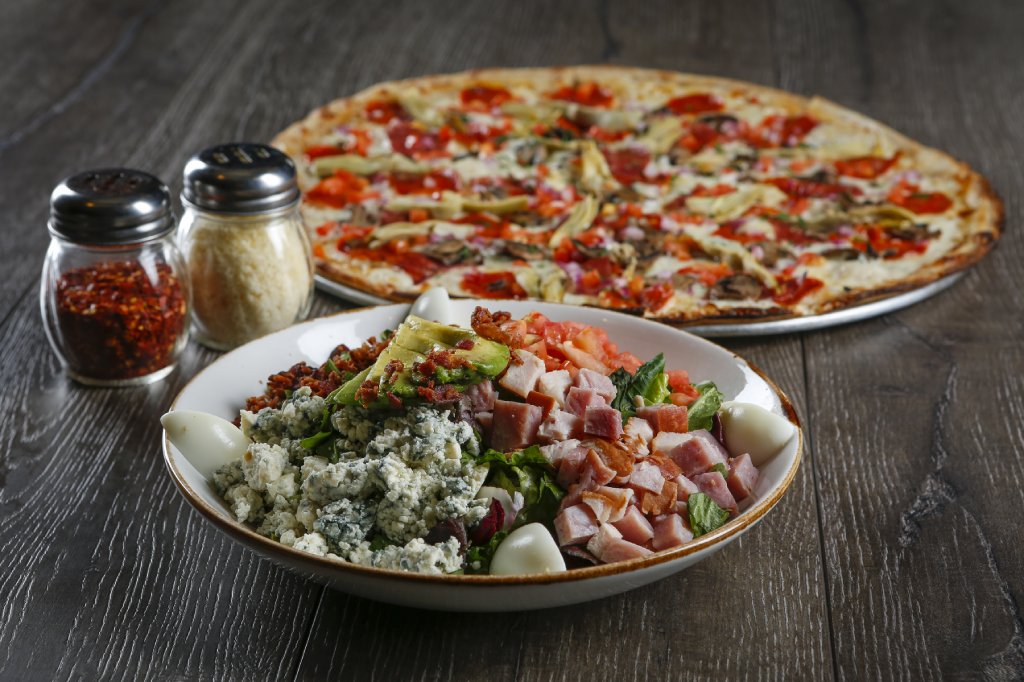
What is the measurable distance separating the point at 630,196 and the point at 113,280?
1766 mm

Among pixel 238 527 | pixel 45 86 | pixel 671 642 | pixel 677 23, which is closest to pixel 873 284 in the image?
pixel 671 642

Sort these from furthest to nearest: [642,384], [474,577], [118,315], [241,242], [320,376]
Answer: [241,242]
[118,315]
[320,376]
[642,384]
[474,577]

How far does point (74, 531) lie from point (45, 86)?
10.1 ft

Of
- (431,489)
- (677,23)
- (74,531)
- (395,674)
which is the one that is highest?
(431,489)

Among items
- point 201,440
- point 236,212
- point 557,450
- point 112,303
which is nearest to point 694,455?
point 557,450

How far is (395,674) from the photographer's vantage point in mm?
1996

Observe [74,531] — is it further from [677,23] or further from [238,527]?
[677,23]

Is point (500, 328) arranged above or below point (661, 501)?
above

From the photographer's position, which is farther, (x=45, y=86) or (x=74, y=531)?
(x=45, y=86)

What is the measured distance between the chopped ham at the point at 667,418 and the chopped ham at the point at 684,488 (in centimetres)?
12

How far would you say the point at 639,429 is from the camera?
7.10 ft

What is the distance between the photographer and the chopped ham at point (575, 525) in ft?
6.43

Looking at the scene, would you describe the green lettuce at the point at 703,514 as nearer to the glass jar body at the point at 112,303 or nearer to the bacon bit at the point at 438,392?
the bacon bit at the point at 438,392

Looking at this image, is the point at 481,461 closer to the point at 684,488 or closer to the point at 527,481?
the point at 527,481
